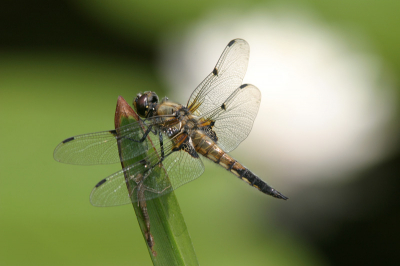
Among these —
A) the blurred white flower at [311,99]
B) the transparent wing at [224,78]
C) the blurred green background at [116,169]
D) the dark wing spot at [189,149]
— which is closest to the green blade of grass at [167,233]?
the dark wing spot at [189,149]

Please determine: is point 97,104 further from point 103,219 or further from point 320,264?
point 320,264

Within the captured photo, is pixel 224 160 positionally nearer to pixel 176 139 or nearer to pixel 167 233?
pixel 176 139

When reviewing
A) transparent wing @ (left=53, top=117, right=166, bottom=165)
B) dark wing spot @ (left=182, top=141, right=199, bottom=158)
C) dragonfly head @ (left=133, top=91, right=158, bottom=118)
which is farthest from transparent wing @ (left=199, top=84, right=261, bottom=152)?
transparent wing @ (left=53, top=117, right=166, bottom=165)

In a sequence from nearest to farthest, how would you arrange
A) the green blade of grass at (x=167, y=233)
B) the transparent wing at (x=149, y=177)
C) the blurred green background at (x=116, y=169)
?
the green blade of grass at (x=167, y=233) < the transparent wing at (x=149, y=177) < the blurred green background at (x=116, y=169)

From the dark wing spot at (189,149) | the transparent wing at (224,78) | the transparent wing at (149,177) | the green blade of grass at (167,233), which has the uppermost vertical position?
the transparent wing at (224,78)

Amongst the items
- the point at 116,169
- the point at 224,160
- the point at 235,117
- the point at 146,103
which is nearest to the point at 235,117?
the point at 235,117

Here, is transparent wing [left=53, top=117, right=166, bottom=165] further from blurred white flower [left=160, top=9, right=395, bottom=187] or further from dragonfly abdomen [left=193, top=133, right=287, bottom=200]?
blurred white flower [left=160, top=9, right=395, bottom=187]

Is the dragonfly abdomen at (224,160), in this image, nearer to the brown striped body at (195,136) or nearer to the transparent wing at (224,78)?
the brown striped body at (195,136)
